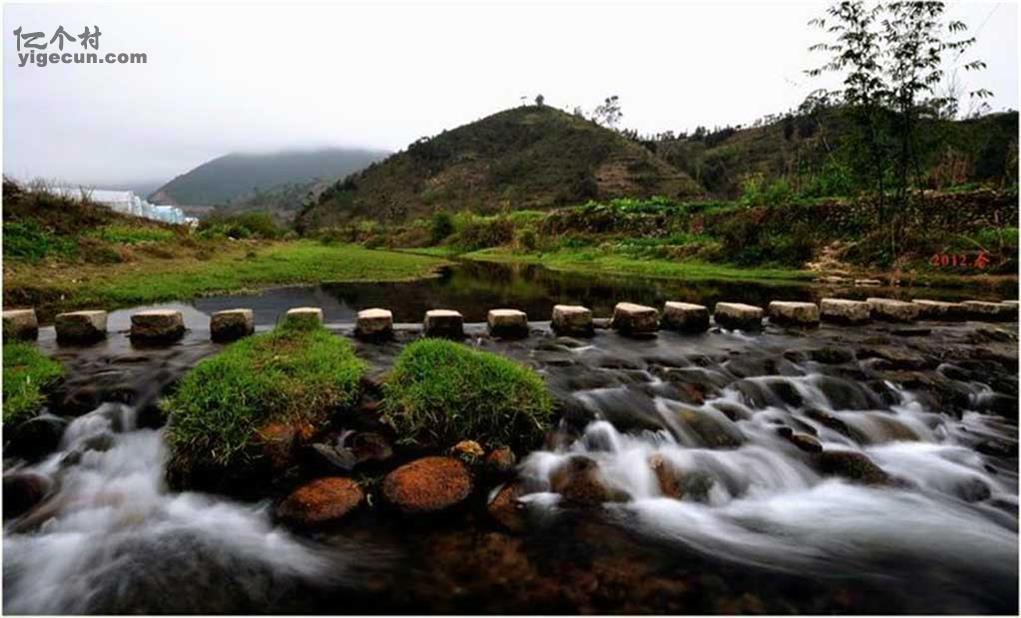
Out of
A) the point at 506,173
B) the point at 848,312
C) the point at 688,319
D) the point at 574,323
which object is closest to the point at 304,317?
the point at 574,323

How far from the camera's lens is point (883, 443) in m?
4.52

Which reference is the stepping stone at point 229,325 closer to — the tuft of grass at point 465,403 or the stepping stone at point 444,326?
the stepping stone at point 444,326

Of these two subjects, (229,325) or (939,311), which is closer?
(229,325)

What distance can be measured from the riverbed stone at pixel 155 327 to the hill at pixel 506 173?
1978 inches

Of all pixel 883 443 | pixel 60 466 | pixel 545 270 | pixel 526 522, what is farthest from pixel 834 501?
pixel 545 270

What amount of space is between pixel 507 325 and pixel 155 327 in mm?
3831

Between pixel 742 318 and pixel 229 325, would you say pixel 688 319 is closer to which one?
pixel 742 318

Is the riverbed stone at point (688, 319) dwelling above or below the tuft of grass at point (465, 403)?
above

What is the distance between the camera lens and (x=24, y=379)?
4.29 m

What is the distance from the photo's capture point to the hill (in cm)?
5750

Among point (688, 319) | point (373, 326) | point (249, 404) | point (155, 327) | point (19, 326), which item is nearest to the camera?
point (249, 404)

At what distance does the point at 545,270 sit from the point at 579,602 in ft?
56.2

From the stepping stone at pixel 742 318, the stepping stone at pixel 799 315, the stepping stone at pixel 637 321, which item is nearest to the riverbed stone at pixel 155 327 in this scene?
the stepping stone at pixel 637 321

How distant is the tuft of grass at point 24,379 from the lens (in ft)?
13.1
